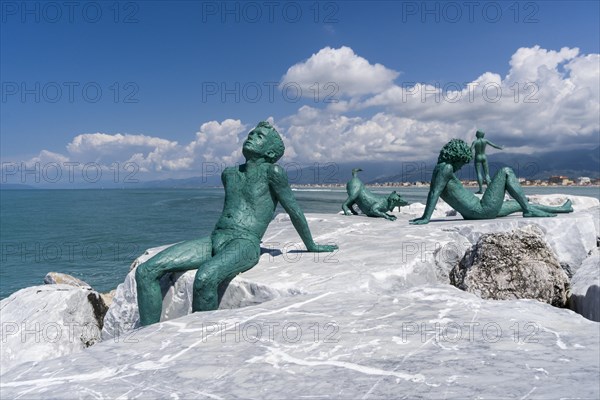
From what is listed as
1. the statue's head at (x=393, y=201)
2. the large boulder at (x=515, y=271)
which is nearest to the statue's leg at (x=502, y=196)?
the large boulder at (x=515, y=271)

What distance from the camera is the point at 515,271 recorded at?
485 centimetres

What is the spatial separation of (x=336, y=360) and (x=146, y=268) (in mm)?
2755

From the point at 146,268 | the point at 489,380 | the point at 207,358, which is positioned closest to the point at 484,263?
the point at 489,380

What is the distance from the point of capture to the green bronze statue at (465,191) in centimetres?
818

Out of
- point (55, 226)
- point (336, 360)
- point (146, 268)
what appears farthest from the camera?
point (55, 226)

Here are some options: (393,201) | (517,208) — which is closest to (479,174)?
(393,201)

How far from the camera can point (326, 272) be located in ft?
16.6

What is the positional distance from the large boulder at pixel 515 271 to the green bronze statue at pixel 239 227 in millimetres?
2143

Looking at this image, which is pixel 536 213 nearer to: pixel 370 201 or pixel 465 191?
pixel 465 191

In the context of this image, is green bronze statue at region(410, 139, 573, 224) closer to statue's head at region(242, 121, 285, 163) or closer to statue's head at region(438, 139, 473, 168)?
statue's head at region(438, 139, 473, 168)

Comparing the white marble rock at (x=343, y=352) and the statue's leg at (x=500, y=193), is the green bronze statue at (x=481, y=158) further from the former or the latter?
the white marble rock at (x=343, y=352)

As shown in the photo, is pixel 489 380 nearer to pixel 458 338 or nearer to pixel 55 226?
pixel 458 338

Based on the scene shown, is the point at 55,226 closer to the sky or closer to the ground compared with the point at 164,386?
closer to the ground

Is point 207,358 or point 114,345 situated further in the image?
point 114,345
